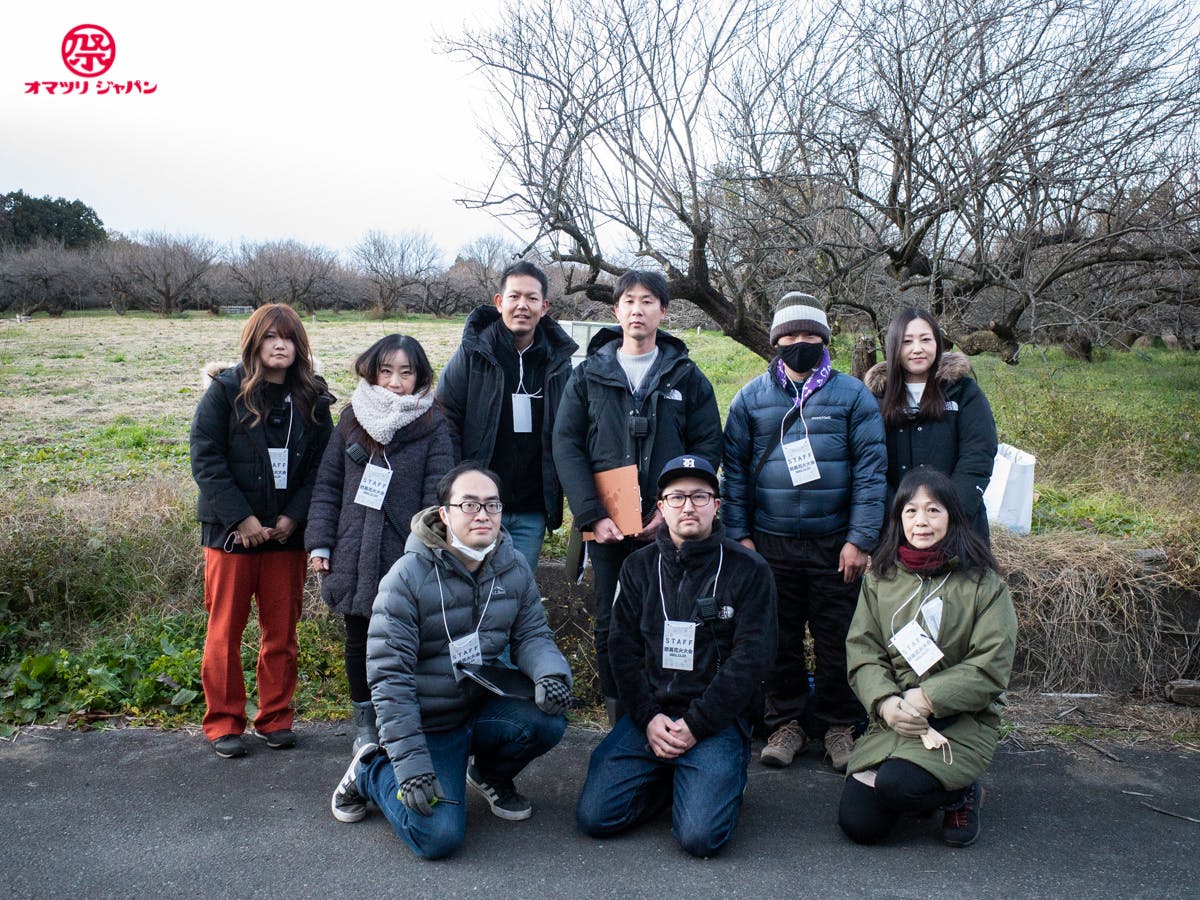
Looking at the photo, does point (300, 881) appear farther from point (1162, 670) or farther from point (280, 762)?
point (1162, 670)

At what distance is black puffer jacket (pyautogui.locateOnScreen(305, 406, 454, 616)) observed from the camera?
3.97m

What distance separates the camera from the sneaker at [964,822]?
3389mm

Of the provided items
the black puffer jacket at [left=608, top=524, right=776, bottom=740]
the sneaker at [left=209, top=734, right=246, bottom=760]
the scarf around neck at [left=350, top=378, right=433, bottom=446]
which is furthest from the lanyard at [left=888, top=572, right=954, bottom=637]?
Answer: the sneaker at [left=209, top=734, right=246, bottom=760]

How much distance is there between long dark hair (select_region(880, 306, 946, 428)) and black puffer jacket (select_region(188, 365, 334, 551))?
108 inches

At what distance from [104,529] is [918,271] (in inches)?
262

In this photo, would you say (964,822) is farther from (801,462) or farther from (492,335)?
(492,335)

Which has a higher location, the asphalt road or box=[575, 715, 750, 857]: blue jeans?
box=[575, 715, 750, 857]: blue jeans

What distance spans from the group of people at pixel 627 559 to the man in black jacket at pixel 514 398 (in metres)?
0.01

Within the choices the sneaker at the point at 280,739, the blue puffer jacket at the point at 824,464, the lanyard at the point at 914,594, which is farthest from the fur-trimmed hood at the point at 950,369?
the sneaker at the point at 280,739

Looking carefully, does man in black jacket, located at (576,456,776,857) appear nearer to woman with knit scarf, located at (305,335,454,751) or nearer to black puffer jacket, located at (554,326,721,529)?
black puffer jacket, located at (554,326,721,529)

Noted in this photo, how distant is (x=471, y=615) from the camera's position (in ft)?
11.9

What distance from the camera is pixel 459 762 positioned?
11.6ft

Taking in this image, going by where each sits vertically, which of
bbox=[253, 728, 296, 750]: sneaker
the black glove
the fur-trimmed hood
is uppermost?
the fur-trimmed hood

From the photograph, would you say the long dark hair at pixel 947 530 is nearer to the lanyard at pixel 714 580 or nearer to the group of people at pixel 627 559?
the group of people at pixel 627 559
